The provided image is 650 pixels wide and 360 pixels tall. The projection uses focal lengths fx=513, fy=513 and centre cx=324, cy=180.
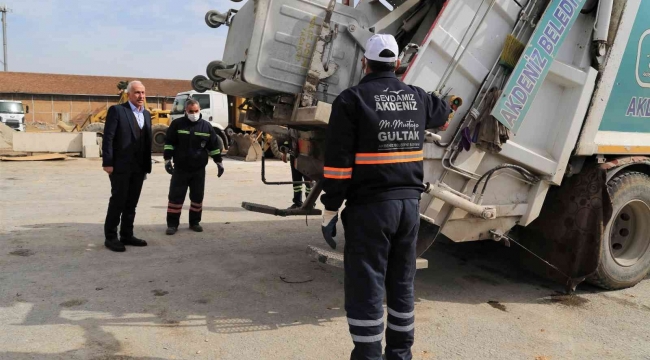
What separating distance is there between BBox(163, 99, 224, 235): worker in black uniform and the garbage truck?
75.9 inches

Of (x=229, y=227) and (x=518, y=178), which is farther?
(x=229, y=227)

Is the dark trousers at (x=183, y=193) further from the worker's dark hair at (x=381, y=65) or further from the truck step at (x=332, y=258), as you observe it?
the worker's dark hair at (x=381, y=65)

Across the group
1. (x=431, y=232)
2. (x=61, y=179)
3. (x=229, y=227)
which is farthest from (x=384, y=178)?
(x=61, y=179)

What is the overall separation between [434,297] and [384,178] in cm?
186

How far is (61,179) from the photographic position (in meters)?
11.0

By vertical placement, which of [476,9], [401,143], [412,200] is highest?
[476,9]

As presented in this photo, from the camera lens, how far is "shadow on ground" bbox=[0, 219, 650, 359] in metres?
3.48

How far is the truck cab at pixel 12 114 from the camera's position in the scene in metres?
24.1

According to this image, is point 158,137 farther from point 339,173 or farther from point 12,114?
point 339,173

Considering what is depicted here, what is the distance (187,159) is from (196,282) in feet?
7.20

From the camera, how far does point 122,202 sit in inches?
206

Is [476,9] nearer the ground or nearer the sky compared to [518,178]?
nearer the sky

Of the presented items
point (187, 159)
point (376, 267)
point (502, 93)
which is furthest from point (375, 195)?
point (187, 159)

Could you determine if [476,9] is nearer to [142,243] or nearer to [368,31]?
[368,31]
